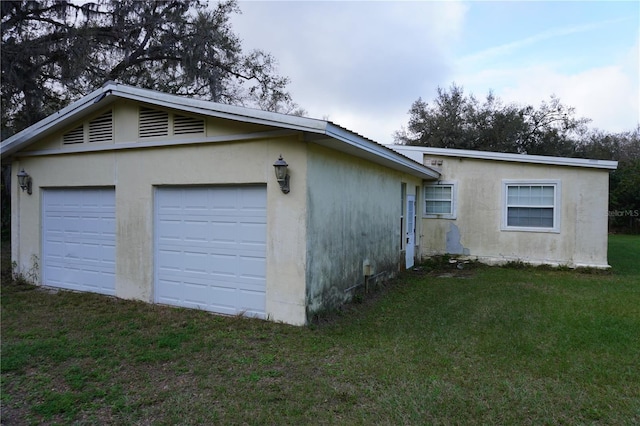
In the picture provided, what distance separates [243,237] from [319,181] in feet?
4.78

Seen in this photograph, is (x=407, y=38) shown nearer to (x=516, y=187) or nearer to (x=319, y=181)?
(x=516, y=187)

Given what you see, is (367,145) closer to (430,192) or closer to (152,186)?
(152,186)

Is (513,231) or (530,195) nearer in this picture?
(530,195)

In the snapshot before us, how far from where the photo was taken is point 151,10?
14047 millimetres

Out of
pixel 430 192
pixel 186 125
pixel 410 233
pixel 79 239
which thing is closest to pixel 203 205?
pixel 186 125

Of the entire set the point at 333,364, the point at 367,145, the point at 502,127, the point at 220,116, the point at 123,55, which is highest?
the point at 123,55

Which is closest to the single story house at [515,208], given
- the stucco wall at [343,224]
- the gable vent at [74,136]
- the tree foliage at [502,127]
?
the stucco wall at [343,224]

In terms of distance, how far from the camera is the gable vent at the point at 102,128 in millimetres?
7215

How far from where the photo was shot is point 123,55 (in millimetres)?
14141

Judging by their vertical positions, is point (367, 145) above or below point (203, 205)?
above

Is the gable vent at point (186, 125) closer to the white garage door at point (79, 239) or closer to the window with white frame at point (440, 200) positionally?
the white garage door at point (79, 239)

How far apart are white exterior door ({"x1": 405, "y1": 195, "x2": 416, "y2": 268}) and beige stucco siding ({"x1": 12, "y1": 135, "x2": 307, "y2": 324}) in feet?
18.3

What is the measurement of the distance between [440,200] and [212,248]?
26.0ft

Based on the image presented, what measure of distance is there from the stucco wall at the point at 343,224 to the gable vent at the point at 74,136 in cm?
488
